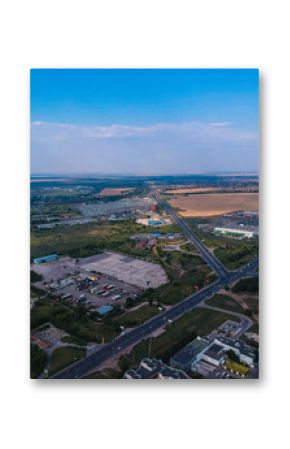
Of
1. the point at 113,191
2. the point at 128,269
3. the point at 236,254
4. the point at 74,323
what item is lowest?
the point at 74,323

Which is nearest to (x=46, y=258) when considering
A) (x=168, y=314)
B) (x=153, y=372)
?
(x=168, y=314)

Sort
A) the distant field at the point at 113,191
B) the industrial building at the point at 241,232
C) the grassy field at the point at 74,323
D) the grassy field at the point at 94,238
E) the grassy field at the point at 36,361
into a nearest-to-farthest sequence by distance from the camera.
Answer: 1. the grassy field at the point at 36,361
2. the grassy field at the point at 74,323
3. the industrial building at the point at 241,232
4. the grassy field at the point at 94,238
5. the distant field at the point at 113,191

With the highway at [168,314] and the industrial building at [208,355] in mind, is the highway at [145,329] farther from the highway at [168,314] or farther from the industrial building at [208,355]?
the industrial building at [208,355]

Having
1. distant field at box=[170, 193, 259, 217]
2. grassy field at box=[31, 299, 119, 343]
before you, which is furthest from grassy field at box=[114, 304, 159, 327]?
distant field at box=[170, 193, 259, 217]

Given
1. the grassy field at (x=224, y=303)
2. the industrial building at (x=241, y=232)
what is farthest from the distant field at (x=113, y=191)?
the grassy field at (x=224, y=303)

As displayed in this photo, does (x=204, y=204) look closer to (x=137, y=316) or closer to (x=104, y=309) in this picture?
(x=137, y=316)

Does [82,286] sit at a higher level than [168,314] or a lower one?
higher
